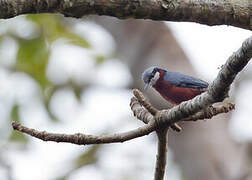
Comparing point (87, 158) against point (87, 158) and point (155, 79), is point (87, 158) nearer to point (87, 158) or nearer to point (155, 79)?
point (87, 158)

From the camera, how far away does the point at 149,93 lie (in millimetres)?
Result: 6684

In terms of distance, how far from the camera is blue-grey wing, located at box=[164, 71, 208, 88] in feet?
14.5

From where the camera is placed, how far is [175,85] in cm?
479

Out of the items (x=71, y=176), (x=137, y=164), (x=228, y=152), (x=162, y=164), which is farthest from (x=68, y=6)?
(x=137, y=164)

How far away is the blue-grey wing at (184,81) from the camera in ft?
14.5

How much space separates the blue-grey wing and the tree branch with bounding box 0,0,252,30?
1.18 metres

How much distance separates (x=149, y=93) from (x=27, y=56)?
4.73 ft

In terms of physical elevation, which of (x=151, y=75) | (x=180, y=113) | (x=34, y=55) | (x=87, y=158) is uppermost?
(x=180, y=113)

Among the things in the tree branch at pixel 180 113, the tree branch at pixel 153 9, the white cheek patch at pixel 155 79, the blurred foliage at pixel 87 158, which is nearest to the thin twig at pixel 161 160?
the tree branch at pixel 180 113

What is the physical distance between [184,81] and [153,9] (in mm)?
1723

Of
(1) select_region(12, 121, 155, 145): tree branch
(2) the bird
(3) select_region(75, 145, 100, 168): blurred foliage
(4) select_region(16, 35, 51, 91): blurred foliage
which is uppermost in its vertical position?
(1) select_region(12, 121, 155, 145): tree branch

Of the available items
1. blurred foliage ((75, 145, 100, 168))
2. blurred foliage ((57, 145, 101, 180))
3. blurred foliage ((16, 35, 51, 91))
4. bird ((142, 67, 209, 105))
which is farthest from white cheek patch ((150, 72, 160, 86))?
blurred foliage ((75, 145, 100, 168))

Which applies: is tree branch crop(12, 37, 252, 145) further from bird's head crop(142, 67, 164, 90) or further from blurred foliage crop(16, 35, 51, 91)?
blurred foliage crop(16, 35, 51, 91)

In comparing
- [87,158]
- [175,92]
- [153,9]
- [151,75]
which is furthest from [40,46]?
[153,9]
